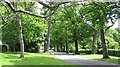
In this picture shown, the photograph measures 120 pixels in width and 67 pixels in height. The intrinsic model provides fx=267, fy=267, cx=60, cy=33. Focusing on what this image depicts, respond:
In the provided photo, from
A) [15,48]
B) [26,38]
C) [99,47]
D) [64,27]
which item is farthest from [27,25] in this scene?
[99,47]

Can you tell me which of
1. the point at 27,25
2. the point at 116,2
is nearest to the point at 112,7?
the point at 116,2

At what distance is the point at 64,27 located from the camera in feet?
171

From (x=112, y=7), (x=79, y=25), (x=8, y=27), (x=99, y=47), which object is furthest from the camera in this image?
(x=99, y=47)

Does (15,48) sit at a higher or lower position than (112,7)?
lower

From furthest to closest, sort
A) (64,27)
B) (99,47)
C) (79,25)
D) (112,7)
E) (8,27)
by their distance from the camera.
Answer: (99,47), (64,27), (79,25), (8,27), (112,7)

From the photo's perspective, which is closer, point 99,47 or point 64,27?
point 64,27

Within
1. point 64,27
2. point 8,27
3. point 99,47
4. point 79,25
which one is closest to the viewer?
point 8,27

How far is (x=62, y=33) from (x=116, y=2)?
28734 mm

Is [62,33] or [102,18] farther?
[62,33]

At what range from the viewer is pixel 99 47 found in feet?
183

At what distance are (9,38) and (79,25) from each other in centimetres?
1257

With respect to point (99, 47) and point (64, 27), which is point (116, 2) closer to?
point (64, 27)

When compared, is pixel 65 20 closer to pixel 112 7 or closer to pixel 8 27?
pixel 8 27

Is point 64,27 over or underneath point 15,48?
over
